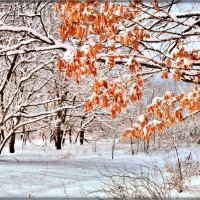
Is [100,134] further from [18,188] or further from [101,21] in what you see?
[101,21]

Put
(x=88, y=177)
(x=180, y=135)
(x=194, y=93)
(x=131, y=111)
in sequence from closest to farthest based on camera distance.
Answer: (x=194, y=93) → (x=88, y=177) → (x=131, y=111) → (x=180, y=135)

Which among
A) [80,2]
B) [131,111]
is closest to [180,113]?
[80,2]

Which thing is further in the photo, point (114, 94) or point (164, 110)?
point (164, 110)

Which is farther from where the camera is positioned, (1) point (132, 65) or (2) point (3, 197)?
(2) point (3, 197)

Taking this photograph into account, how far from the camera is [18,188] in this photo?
736cm

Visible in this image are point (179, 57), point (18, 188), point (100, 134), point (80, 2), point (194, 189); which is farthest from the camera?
point (100, 134)

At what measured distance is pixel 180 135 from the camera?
90.4 feet

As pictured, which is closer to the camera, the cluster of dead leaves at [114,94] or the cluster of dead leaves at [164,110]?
the cluster of dead leaves at [114,94]

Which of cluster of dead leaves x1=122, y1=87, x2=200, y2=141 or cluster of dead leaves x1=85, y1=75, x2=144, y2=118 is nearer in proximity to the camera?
cluster of dead leaves x1=85, y1=75, x2=144, y2=118

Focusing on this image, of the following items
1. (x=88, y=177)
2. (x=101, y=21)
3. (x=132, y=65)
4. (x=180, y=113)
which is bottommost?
(x=88, y=177)

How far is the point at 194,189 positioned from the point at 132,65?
3180 mm

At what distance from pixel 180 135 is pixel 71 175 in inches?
763

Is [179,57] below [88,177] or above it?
above

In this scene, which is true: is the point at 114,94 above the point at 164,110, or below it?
above
